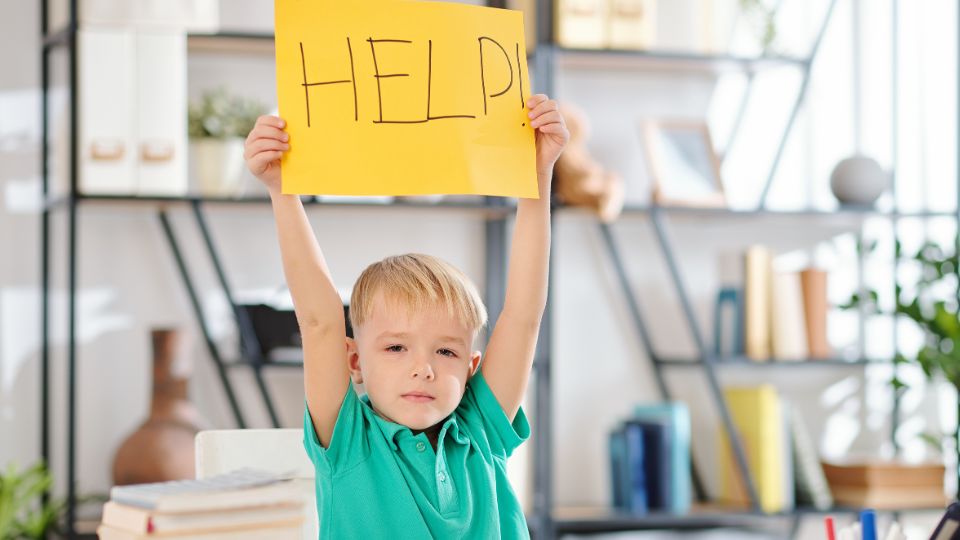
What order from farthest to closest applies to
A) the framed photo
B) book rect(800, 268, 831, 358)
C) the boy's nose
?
book rect(800, 268, 831, 358) → the framed photo → the boy's nose

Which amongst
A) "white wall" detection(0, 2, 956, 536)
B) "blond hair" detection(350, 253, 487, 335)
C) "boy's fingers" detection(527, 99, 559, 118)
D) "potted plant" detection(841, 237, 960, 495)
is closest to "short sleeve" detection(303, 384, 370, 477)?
"blond hair" detection(350, 253, 487, 335)

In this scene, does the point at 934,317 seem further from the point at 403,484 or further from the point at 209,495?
the point at 209,495

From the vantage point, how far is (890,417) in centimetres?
340

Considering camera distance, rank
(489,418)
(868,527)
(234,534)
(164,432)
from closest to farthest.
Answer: (868,527) < (234,534) < (489,418) < (164,432)

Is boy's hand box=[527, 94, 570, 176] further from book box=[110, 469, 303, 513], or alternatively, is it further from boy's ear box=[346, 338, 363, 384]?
book box=[110, 469, 303, 513]

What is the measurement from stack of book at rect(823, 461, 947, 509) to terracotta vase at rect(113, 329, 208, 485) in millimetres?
1597

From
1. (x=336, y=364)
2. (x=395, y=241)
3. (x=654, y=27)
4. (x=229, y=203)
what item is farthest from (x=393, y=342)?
(x=654, y=27)

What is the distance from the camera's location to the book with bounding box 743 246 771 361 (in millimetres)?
3064

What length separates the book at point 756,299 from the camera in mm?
3064

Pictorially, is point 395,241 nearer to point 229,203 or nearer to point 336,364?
A: point 229,203

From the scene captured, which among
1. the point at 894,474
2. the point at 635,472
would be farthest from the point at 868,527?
the point at 894,474

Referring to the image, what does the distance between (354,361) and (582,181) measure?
1.53 meters

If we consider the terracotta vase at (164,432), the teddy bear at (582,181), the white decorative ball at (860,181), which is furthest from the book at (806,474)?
the terracotta vase at (164,432)

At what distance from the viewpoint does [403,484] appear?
1.26 m
